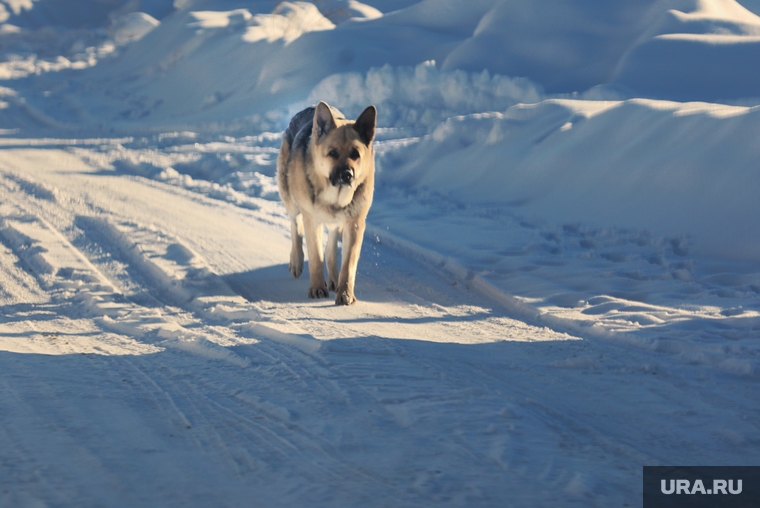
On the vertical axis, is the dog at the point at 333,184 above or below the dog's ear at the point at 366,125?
below

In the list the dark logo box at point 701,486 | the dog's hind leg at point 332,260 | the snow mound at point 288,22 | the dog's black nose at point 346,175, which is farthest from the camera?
the snow mound at point 288,22

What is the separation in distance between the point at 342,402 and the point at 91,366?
5.52 ft

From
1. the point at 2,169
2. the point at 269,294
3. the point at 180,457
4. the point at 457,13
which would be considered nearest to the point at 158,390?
the point at 180,457

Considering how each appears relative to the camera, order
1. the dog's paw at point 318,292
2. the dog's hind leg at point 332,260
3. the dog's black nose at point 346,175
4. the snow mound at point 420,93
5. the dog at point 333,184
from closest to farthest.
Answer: the dog's black nose at point 346,175 < the dog at point 333,184 < the dog's paw at point 318,292 < the dog's hind leg at point 332,260 < the snow mound at point 420,93

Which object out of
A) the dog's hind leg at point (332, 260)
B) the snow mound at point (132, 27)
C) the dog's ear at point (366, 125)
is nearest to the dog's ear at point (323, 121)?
the dog's ear at point (366, 125)

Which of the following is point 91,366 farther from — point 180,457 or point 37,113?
point 37,113

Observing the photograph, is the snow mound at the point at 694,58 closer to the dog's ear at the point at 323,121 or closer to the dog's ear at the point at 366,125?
the dog's ear at the point at 366,125

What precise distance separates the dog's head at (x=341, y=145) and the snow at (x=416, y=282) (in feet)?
3.71

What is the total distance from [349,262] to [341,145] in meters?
1.06

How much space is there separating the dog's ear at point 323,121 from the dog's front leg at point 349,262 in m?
0.85

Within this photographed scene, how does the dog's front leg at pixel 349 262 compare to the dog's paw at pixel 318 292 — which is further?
the dog's paw at pixel 318 292

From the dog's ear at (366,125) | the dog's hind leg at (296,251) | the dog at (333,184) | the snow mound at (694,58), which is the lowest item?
the dog's hind leg at (296,251)

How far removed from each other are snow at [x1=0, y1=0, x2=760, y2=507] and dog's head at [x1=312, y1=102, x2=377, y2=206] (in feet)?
3.71

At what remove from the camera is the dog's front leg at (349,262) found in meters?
6.79
